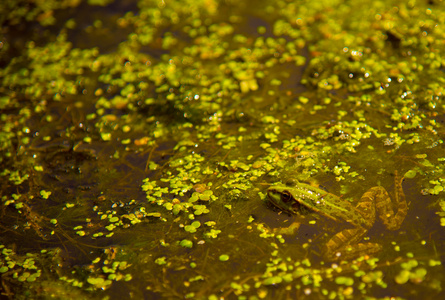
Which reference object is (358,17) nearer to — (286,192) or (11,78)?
(286,192)

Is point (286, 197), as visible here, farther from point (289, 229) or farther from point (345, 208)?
point (345, 208)

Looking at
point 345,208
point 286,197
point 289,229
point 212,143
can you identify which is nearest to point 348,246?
point 345,208

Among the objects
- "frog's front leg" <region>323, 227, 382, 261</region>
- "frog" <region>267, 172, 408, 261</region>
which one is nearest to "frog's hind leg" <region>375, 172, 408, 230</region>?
"frog" <region>267, 172, 408, 261</region>

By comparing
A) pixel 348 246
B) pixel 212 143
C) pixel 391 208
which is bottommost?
pixel 212 143

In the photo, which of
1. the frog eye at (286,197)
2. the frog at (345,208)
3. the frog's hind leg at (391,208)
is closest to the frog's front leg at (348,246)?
the frog at (345,208)

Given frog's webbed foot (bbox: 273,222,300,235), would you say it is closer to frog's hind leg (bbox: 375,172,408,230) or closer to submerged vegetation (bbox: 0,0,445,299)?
submerged vegetation (bbox: 0,0,445,299)

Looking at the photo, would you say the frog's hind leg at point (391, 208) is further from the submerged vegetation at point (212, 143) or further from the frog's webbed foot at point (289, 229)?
the frog's webbed foot at point (289, 229)

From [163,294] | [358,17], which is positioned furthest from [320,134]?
[358,17]
